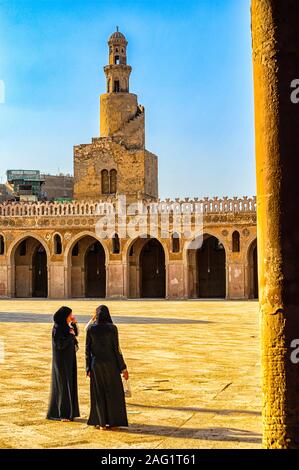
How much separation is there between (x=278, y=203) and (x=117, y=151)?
35.8 m

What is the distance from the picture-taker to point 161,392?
8273 millimetres

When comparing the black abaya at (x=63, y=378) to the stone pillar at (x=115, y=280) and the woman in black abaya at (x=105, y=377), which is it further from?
the stone pillar at (x=115, y=280)

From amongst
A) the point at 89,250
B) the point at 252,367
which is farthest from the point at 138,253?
the point at 252,367

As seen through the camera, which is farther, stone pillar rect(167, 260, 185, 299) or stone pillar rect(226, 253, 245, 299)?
stone pillar rect(167, 260, 185, 299)

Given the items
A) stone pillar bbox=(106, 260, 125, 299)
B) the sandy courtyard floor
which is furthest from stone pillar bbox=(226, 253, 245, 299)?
the sandy courtyard floor

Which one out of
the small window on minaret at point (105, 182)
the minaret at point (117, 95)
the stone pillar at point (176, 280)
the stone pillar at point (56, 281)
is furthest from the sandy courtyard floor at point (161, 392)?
the minaret at point (117, 95)

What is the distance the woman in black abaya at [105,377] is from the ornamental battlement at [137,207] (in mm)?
25964

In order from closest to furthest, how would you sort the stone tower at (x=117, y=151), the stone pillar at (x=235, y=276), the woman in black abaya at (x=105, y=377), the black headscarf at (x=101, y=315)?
the woman in black abaya at (x=105, y=377) < the black headscarf at (x=101, y=315) < the stone pillar at (x=235, y=276) < the stone tower at (x=117, y=151)

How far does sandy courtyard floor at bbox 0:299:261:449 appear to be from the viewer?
595 centimetres

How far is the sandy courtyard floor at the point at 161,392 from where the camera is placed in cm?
595

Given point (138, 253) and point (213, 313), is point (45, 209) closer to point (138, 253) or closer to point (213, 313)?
point (138, 253)

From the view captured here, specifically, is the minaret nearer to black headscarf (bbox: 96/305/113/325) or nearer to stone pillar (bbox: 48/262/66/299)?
stone pillar (bbox: 48/262/66/299)

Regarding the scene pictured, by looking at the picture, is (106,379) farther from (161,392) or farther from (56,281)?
(56,281)

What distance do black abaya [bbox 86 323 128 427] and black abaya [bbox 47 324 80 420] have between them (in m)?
0.40
